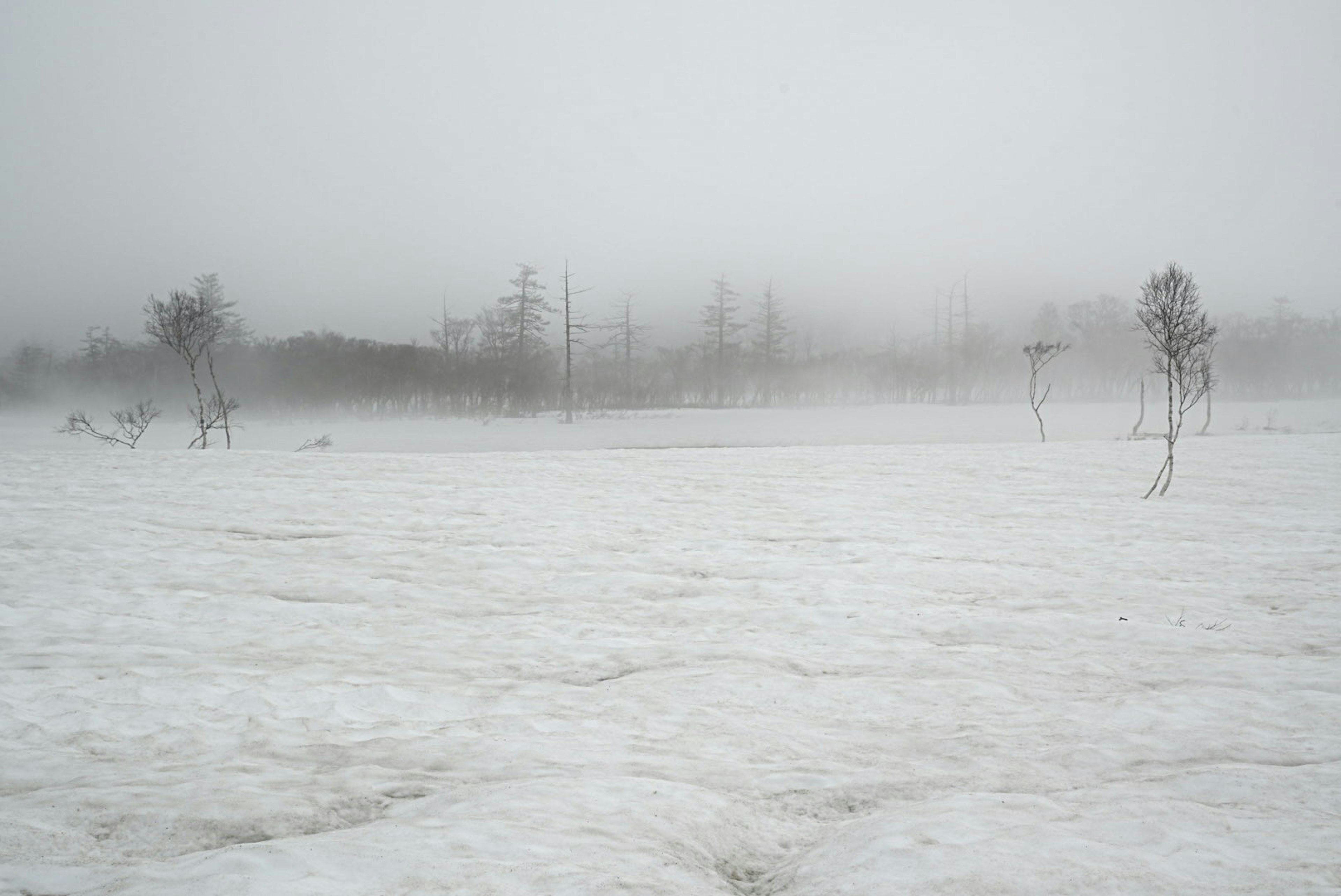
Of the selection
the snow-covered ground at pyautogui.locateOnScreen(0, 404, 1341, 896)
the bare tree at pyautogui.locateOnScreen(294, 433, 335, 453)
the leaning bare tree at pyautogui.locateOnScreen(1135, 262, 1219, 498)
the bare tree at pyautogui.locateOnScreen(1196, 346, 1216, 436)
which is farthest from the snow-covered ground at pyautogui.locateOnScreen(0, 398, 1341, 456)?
the snow-covered ground at pyautogui.locateOnScreen(0, 404, 1341, 896)

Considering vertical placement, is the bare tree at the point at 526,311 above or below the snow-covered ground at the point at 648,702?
above

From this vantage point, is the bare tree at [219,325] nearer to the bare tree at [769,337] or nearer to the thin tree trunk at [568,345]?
the thin tree trunk at [568,345]

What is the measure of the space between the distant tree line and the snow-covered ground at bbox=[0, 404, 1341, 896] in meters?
34.5

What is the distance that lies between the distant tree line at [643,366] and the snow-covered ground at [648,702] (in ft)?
113

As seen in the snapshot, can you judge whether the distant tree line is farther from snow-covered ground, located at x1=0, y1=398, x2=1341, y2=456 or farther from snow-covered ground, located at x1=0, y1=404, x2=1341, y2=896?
snow-covered ground, located at x1=0, y1=404, x2=1341, y2=896

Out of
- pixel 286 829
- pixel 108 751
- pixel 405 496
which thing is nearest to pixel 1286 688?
pixel 286 829

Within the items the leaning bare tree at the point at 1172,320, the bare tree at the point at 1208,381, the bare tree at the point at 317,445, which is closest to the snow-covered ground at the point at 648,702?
the leaning bare tree at the point at 1172,320

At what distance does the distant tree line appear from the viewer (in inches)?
2188

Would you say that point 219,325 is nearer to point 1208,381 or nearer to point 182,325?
point 182,325

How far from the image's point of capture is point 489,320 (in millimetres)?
54969

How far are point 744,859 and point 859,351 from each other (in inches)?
3406

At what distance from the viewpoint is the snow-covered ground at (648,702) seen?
10.4ft

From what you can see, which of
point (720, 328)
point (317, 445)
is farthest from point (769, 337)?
point (317, 445)

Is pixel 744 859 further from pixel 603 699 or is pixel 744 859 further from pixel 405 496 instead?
pixel 405 496
